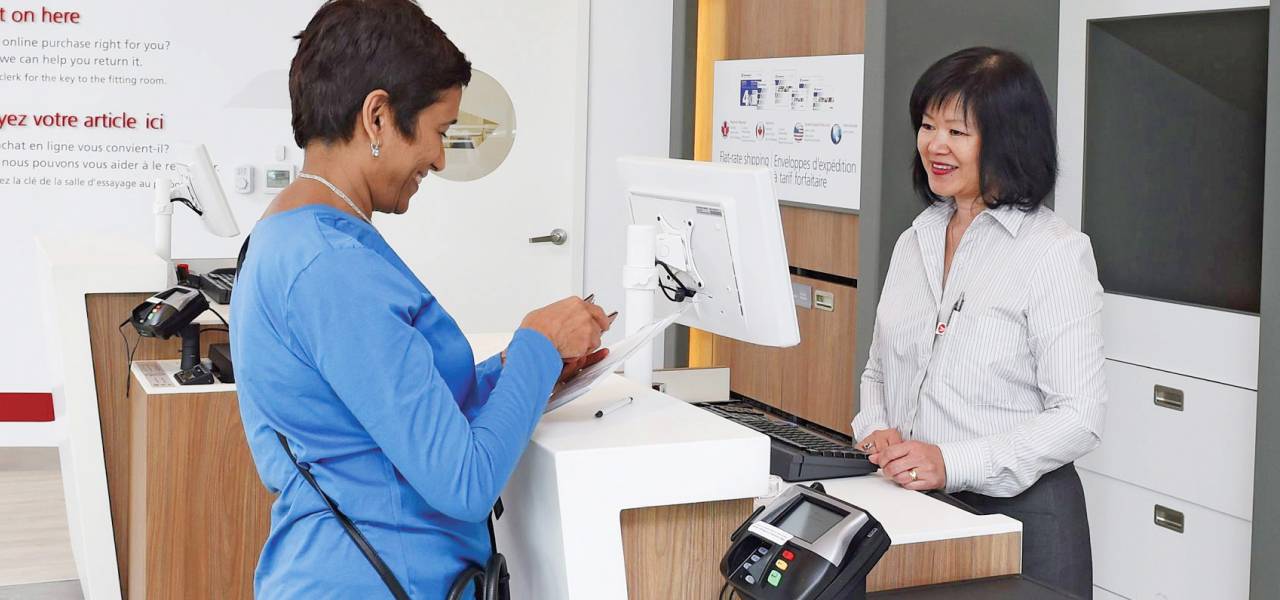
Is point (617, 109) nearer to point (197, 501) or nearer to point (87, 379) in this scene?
point (87, 379)

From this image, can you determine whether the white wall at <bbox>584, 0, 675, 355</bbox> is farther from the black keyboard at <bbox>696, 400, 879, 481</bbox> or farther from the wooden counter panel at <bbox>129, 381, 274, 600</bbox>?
the black keyboard at <bbox>696, 400, 879, 481</bbox>

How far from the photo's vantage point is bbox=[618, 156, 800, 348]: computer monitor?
6.05 ft

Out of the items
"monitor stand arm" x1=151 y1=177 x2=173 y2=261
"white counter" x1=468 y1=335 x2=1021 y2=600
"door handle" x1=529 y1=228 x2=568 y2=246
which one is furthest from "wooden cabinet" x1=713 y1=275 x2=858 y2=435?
"white counter" x1=468 y1=335 x2=1021 y2=600

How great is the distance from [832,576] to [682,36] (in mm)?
3639

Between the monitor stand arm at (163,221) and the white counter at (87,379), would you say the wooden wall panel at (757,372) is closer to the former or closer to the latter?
the monitor stand arm at (163,221)

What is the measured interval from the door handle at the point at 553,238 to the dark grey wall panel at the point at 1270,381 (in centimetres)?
306

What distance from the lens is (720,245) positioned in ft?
6.31

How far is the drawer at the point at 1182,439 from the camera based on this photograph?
2.73m

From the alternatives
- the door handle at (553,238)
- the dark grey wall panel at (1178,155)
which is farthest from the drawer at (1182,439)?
the door handle at (553,238)

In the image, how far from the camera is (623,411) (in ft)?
5.31

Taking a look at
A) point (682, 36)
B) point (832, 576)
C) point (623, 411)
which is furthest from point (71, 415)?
point (682, 36)

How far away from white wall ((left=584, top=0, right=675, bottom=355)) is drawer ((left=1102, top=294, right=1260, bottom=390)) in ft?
7.04

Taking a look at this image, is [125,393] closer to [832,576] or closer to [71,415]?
[71,415]

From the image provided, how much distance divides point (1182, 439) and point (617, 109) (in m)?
2.70
